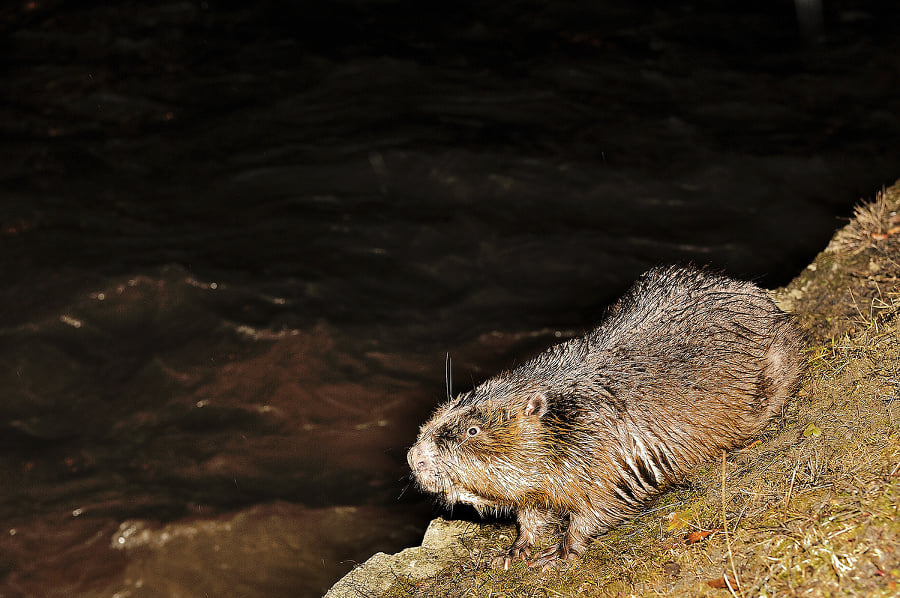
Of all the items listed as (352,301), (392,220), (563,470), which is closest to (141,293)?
(352,301)

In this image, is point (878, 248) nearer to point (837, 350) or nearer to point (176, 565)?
point (837, 350)

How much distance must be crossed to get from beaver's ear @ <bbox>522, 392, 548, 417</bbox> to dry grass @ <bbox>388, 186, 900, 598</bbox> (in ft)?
2.52

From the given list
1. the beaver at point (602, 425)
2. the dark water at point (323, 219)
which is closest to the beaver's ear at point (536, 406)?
the beaver at point (602, 425)

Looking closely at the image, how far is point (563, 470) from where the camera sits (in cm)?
439

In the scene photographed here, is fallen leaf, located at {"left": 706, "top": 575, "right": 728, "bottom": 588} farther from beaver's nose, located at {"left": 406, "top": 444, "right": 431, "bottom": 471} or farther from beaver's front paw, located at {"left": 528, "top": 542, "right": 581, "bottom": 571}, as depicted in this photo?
beaver's nose, located at {"left": 406, "top": 444, "right": 431, "bottom": 471}

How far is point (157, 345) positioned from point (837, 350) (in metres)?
5.82

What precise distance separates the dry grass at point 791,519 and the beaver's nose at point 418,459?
0.63m

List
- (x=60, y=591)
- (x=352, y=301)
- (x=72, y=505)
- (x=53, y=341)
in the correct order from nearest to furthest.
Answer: (x=60, y=591), (x=72, y=505), (x=53, y=341), (x=352, y=301)

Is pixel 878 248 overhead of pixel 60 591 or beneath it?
overhead

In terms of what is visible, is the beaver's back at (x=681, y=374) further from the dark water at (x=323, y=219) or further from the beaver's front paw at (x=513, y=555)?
the dark water at (x=323, y=219)

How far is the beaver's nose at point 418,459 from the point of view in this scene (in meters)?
4.55

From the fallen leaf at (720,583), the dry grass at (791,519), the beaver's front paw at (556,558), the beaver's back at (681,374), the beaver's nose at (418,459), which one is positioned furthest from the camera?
the beaver's nose at (418,459)

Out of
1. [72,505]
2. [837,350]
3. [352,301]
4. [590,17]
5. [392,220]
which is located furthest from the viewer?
[590,17]

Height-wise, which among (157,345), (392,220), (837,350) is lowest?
(157,345)
